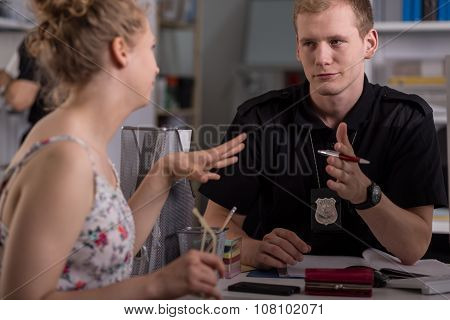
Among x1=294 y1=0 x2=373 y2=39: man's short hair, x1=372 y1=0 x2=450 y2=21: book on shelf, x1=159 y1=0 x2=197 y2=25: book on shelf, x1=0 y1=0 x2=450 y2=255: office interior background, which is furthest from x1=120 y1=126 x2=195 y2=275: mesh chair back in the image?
x1=159 y1=0 x2=197 y2=25: book on shelf

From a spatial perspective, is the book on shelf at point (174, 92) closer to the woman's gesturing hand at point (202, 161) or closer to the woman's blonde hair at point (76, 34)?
the woman's gesturing hand at point (202, 161)

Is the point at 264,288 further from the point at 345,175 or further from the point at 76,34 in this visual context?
the point at 76,34

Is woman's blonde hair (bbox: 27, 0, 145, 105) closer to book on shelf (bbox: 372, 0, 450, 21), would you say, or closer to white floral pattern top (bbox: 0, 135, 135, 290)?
white floral pattern top (bbox: 0, 135, 135, 290)

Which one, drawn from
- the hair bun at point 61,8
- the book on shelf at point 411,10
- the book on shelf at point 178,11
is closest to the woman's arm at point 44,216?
the hair bun at point 61,8

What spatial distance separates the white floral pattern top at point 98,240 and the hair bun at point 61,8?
0.14 meters

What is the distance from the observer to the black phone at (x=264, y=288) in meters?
0.88

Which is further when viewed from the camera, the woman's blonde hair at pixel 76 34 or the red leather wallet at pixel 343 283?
the red leather wallet at pixel 343 283

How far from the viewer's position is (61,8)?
0.75 metres

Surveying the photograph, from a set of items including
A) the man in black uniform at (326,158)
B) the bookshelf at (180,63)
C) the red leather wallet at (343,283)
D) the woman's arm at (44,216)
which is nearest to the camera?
the woman's arm at (44,216)

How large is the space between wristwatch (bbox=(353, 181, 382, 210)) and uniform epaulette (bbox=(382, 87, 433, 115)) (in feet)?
0.97

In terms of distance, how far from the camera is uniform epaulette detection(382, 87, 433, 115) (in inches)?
48.0

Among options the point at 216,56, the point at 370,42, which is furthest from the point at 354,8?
the point at 216,56

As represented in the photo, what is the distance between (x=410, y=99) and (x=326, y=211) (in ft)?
0.86

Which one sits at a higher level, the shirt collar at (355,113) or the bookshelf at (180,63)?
the bookshelf at (180,63)
